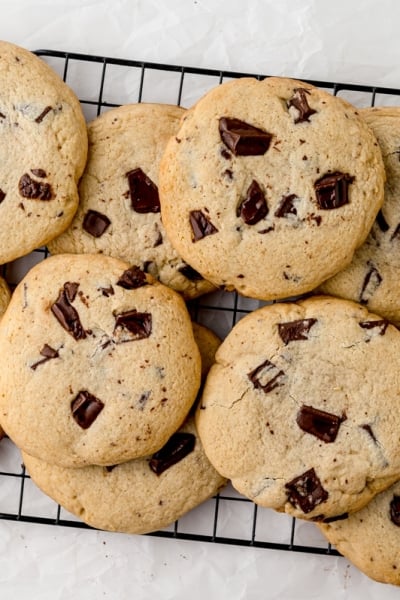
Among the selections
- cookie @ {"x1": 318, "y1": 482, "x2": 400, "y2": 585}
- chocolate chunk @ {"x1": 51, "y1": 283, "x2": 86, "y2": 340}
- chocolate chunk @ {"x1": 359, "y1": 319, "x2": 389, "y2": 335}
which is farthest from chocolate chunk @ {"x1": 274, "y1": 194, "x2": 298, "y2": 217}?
cookie @ {"x1": 318, "y1": 482, "x2": 400, "y2": 585}

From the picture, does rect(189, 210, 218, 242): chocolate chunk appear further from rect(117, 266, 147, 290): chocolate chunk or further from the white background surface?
the white background surface

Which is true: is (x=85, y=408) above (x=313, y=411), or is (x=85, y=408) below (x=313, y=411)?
above

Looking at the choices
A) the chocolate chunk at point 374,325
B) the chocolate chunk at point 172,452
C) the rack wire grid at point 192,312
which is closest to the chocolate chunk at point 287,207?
the chocolate chunk at point 374,325

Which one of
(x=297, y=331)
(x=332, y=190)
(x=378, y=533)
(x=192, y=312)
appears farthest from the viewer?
(x=192, y=312)

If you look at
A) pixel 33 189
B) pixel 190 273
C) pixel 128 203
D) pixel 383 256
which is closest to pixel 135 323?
pixel 190 273

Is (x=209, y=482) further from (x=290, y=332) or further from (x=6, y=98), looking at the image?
(x=6, y=98)

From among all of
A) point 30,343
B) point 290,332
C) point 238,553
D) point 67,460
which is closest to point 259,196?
point 290,332

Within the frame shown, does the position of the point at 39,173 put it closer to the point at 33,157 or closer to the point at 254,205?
the point at 33,157
